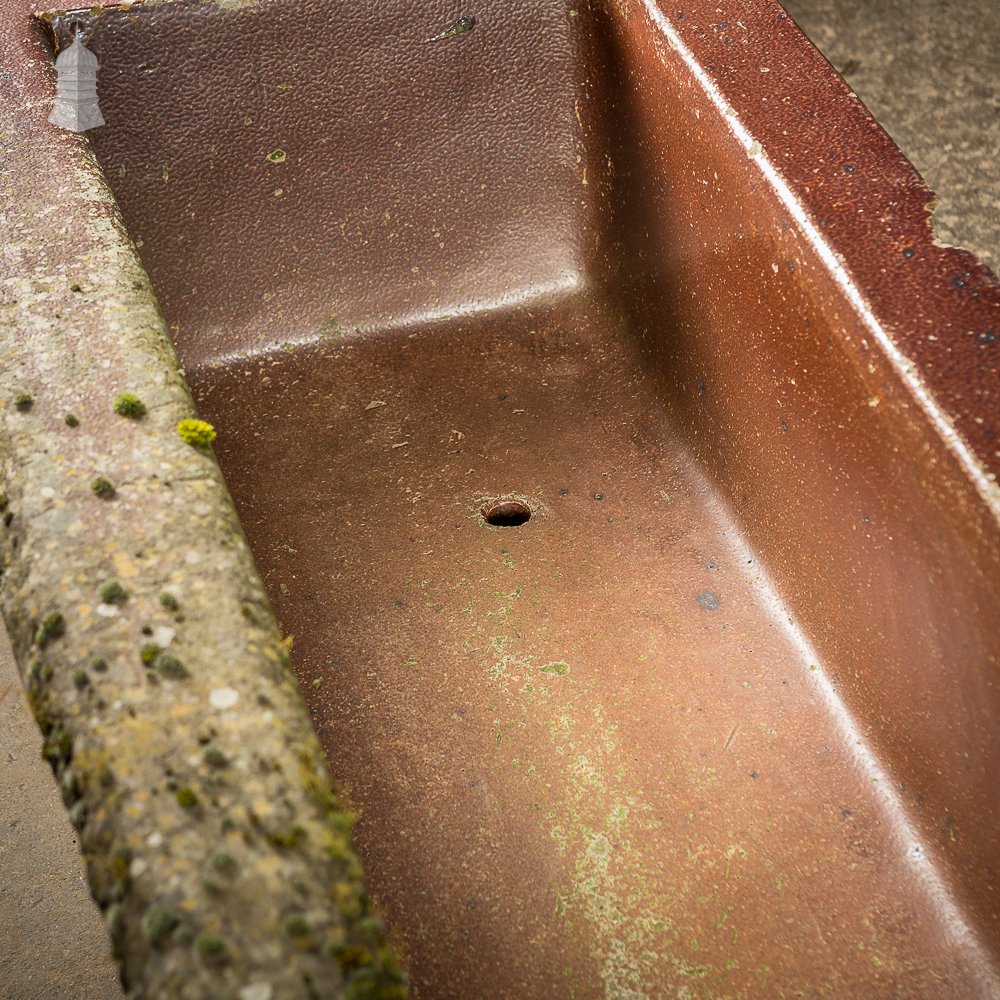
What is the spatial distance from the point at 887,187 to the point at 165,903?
1113 millimetres

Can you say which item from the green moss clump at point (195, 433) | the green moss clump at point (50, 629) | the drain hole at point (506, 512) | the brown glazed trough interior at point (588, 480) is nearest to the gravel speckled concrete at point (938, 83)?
the brown glazed trough interior at point (588, 480)

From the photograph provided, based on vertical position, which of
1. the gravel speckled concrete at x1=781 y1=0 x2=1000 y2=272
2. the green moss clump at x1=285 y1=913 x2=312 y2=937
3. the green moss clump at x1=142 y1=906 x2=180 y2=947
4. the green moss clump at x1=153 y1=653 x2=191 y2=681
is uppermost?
the green moss clump at x1=153 y1=653 x2=191 y2=681

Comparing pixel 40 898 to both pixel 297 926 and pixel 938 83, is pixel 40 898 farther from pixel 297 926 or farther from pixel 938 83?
pixel 938 83

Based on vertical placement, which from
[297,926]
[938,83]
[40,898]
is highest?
[297,926]

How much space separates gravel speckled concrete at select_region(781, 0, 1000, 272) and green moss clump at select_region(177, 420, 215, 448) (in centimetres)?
198

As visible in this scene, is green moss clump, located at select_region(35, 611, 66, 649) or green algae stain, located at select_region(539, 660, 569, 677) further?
green algae stain, located at select_region(539, 660, 569, 677)

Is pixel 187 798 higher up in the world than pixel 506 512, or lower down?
higher up

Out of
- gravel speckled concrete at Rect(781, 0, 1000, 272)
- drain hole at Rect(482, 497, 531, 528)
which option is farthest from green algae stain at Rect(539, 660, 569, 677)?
gravel speckled concrete at Rect(781, 0, 1000, 272)

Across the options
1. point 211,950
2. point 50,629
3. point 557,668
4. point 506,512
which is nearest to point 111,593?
point 50,629

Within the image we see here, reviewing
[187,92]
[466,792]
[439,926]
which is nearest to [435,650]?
[466,792]

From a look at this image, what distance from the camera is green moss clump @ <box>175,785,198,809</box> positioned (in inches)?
31.1

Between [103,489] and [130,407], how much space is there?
126mm

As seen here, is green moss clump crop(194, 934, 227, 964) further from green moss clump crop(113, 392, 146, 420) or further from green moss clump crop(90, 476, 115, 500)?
green moss clump crop(113, 392, 146, 420)

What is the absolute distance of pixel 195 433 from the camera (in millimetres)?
1106
